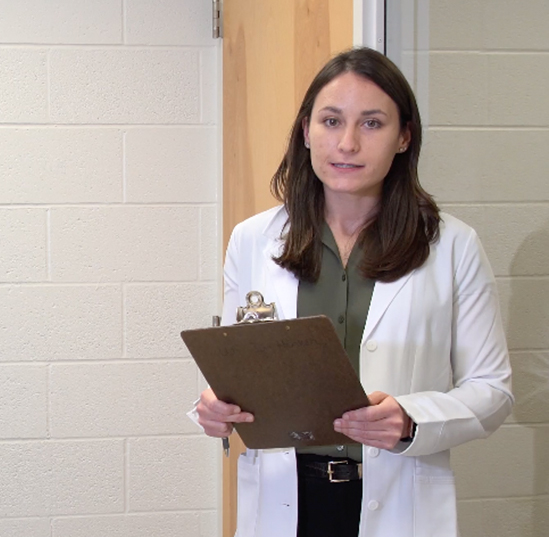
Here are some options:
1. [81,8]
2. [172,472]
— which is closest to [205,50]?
[81,8]

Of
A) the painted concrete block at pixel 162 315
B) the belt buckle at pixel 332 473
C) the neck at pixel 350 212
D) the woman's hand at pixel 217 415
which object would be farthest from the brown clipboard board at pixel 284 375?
the painted concrete block at pixel 162 315

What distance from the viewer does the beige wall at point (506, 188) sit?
133cm

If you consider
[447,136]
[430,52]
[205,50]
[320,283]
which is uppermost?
[205,50]

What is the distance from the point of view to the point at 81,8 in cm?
309

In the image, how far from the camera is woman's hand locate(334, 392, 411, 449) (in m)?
1.32

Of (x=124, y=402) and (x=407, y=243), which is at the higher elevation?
(x=407, y=243)

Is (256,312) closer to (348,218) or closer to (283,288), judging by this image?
(283,288)

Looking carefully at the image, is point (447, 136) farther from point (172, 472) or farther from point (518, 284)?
point (172, 472)

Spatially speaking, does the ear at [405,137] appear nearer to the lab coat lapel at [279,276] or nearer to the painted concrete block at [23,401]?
the lab coat lapel at [279,276]

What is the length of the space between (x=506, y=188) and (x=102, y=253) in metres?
1.93

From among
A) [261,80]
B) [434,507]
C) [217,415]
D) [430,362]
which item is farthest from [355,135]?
[261,80]

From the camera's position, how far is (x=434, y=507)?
148cm

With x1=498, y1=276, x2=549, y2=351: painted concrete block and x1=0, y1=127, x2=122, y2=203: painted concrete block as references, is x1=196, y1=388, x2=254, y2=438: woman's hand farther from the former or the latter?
x1=0, y1=127, x2=122, y2=203: painted concrete block

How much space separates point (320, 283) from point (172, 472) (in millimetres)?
1790
